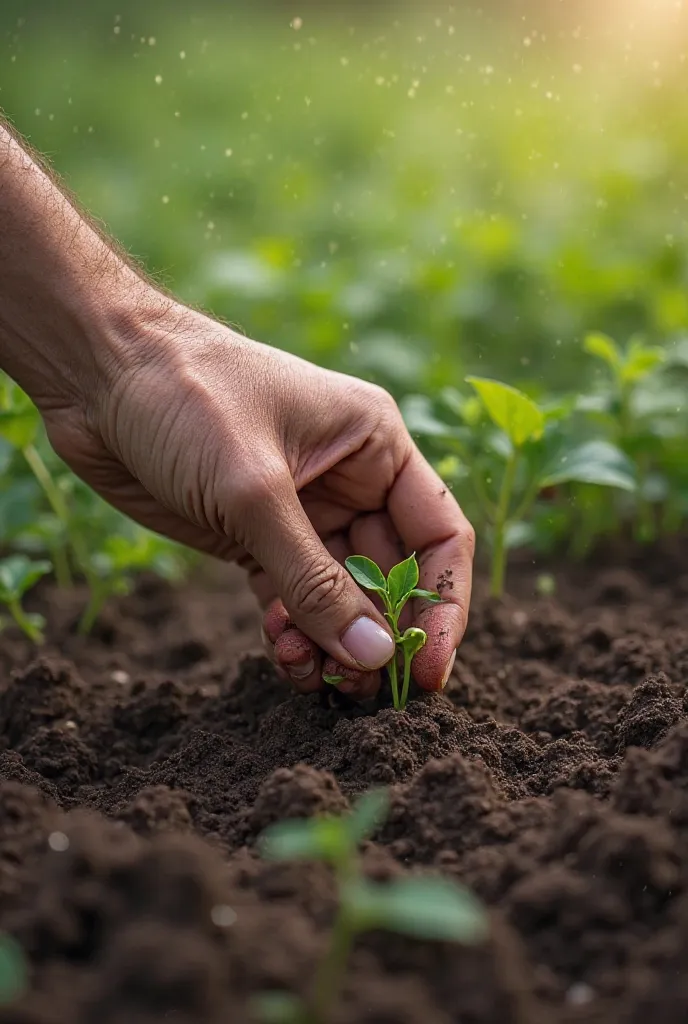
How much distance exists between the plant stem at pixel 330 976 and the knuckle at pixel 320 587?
2.52 feet

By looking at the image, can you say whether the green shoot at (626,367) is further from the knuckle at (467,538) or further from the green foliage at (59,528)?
the green foliage at (59,528)

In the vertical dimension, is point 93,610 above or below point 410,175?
below

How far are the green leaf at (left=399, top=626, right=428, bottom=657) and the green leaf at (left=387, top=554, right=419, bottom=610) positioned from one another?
5cm

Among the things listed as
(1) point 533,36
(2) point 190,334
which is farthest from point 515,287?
(2) point 190,334

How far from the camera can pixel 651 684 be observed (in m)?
1.92

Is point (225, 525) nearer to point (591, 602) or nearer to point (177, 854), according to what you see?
point (177, 854)

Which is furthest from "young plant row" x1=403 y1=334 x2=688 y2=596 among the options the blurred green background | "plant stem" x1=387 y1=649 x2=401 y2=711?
"plant stem" x1=387 y1=649 x2=401 y2=711

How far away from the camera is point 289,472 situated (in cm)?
196

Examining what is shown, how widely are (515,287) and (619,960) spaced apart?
3.41m

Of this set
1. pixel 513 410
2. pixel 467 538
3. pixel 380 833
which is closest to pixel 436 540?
pixel 467 538

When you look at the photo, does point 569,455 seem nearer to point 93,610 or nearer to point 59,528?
point 93,610

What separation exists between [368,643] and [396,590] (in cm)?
10

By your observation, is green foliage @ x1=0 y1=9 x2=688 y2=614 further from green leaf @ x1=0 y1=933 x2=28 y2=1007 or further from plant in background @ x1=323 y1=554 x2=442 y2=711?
green leaf @ x1=0 y1=933 x2=28 y2=1007

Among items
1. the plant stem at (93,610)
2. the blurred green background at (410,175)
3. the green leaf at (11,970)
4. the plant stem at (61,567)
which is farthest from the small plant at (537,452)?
the green leaf at (11,970)
